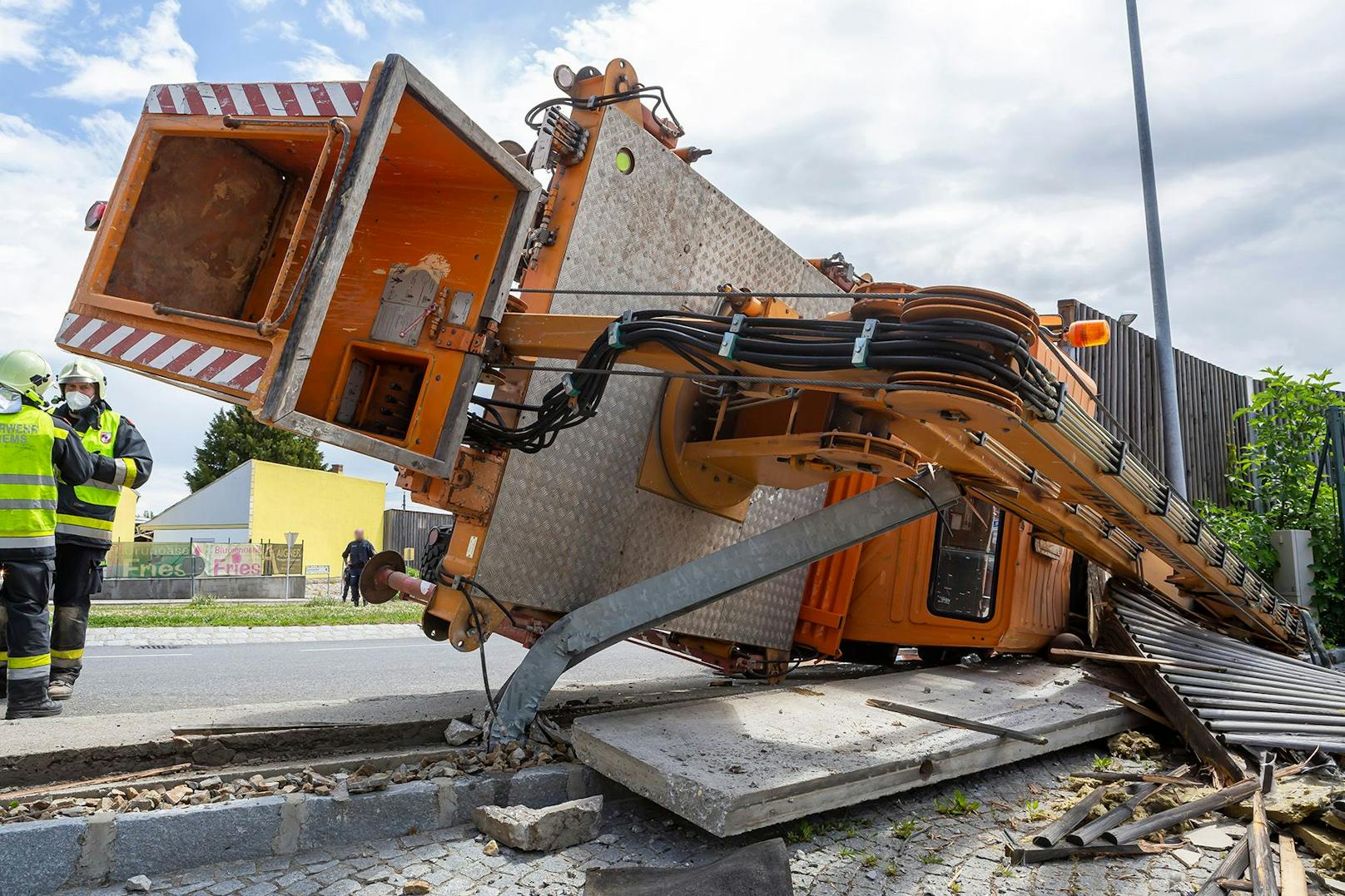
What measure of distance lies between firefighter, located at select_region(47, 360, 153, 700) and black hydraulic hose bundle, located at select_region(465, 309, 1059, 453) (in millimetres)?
2598

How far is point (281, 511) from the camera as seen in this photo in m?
30.6

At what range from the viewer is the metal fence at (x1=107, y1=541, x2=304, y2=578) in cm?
1997

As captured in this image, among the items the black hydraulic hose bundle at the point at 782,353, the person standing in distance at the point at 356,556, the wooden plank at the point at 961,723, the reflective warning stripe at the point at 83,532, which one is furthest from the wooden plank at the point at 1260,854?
the person standing in distance at the point at 356,556

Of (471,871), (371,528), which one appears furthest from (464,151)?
(371,528)

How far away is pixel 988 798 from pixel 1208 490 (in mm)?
10443

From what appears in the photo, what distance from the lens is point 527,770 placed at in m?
3.60

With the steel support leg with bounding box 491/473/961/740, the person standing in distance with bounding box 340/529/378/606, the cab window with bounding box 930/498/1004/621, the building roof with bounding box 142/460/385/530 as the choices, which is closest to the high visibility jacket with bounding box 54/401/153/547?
the steel support leg with bounding box 491/473/961/740

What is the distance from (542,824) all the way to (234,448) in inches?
1622

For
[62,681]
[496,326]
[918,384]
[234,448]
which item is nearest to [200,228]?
[496,326]

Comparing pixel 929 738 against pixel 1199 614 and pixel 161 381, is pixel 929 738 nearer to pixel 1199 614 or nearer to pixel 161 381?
pixel 161 381

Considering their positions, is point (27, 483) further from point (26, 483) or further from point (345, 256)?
point (345, 256)

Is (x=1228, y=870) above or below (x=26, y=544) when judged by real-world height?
below

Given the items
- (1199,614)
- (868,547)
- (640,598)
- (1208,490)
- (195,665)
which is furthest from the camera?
(1208,490)

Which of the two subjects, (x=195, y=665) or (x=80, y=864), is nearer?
(x=80, y=864)
